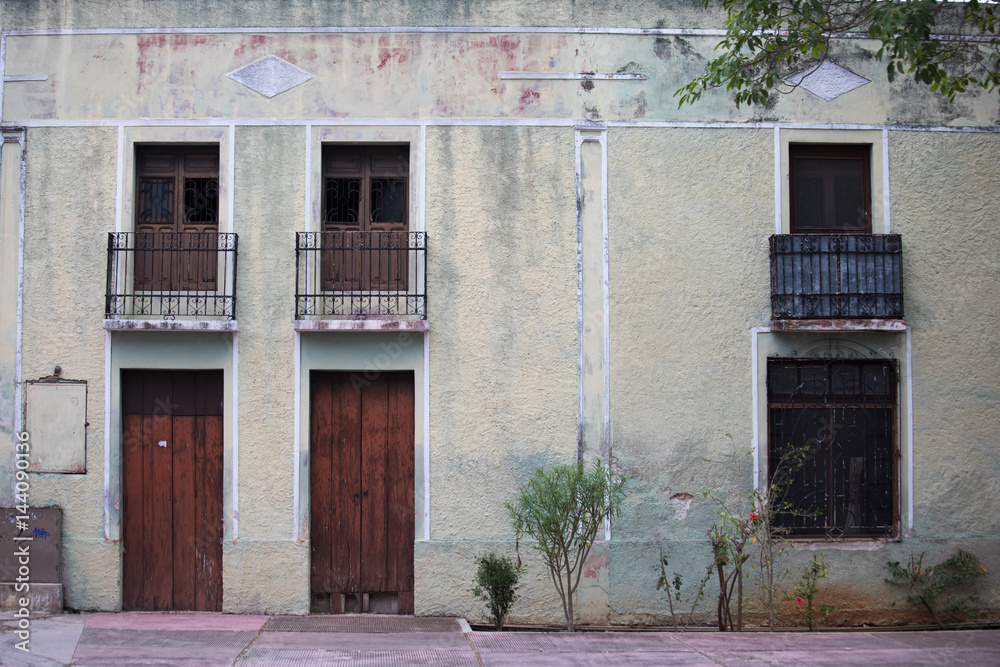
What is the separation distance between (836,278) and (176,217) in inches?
273

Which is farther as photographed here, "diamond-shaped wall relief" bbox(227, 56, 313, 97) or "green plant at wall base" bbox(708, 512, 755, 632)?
"diamond-shaped wall relief" bbox(227, 56, 313, 97)

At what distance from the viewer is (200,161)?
851 cm

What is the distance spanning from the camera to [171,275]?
8.35m

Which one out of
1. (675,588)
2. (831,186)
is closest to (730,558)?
(675,588)

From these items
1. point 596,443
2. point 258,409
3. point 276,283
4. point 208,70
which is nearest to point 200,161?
point 208,70

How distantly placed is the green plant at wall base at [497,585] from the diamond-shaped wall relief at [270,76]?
527cm

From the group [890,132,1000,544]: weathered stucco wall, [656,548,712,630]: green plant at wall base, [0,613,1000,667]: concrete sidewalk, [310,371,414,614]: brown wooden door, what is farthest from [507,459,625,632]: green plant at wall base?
[890,132,1000,544]: weathered stucco wall

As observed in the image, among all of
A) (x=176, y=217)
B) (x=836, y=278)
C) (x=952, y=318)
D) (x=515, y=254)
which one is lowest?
(x=952, y=318)

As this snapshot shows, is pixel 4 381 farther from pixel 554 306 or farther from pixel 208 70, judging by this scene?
pixel 554 306

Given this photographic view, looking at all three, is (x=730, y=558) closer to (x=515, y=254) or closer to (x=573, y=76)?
(x=515, y=254)

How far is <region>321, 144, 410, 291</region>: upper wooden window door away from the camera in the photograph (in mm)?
8375

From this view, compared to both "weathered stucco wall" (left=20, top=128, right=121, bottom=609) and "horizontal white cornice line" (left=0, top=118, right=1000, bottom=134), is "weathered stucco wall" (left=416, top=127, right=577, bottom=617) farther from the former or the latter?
"weathered stucco wall" (left=20, top=128, right=121, bottom=609)

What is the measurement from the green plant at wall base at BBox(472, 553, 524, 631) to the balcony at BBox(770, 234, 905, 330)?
371cm

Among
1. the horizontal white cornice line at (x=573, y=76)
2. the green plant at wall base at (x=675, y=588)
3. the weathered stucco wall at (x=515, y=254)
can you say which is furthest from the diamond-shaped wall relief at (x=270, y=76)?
the green plant at wall base at (x=675, y=588)
